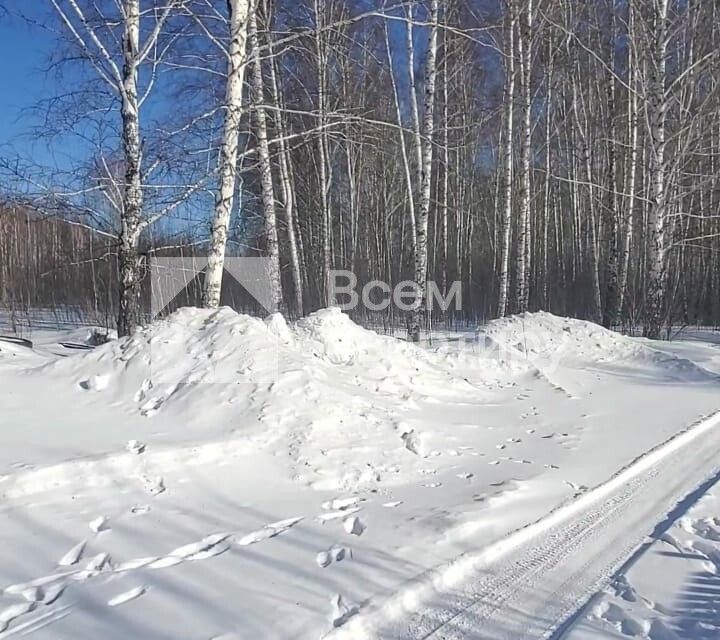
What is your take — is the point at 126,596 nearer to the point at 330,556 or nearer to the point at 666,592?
the point at 330,556

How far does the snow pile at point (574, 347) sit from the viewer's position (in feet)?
34.1

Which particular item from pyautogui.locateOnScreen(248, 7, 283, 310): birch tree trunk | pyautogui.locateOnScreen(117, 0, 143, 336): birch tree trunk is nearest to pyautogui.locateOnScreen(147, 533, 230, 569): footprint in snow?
pyautogui.locateOnScreen(117, 0, 143, 336): birch tree trunk

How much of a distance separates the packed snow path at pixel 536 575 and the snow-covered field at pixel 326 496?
14 mm

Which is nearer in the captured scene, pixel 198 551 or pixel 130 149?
pixel 198 551

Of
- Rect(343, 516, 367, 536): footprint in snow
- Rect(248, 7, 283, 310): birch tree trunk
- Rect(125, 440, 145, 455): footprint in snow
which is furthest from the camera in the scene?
Rect(248, 7, 283, 310): birch tree trunk

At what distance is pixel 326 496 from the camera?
4570mm

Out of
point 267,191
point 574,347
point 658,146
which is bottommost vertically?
point 574,347

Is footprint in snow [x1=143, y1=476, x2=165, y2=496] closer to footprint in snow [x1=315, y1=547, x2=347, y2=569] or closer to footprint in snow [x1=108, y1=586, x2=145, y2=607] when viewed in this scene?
footprint in snow [x1=108, y1=586, x2=145, y2=607]

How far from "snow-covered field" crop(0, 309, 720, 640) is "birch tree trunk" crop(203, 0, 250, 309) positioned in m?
1.07

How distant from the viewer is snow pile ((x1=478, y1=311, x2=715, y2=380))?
10391mm

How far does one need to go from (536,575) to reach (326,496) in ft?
5.70

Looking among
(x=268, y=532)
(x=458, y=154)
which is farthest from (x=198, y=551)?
(x=458, y=154)

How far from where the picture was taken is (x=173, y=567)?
3.30 meters

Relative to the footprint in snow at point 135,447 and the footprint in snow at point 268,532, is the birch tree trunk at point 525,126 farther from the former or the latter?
the footprint in snow at point 268,532
